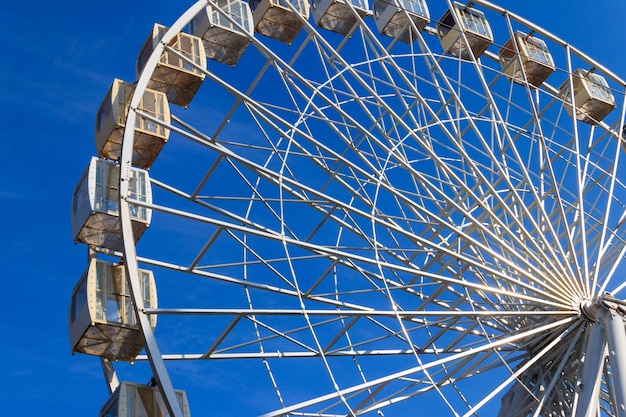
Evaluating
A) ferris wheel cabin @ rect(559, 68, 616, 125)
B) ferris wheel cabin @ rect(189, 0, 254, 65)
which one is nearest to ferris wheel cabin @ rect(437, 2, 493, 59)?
ferris wheel cabin @ rect(559, 68, 616, 125)

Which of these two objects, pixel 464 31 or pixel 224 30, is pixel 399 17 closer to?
pixel 464 31

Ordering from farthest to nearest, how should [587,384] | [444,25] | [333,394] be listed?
[444,25] → [587,384] → [333,394]

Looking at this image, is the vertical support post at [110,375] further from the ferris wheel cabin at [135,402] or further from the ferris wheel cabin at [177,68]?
the ferris wheel cabin at [177,68]

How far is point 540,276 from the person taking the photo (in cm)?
1831

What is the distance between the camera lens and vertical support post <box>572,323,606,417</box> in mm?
17000

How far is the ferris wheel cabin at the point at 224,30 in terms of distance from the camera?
67.2 ft

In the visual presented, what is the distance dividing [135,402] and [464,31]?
1016 centimetres

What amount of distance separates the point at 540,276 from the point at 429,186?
219 cm

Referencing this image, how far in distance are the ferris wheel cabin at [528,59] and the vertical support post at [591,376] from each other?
6.68m

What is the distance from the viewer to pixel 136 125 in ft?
59.7

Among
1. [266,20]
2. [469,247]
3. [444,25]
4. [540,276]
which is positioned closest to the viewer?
[540,276]

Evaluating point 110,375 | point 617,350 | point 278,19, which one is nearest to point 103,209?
point 110,375

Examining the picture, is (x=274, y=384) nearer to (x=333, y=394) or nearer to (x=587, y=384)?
(x=333, y=394)

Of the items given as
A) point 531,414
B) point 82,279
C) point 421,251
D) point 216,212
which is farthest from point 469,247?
point 82,279
